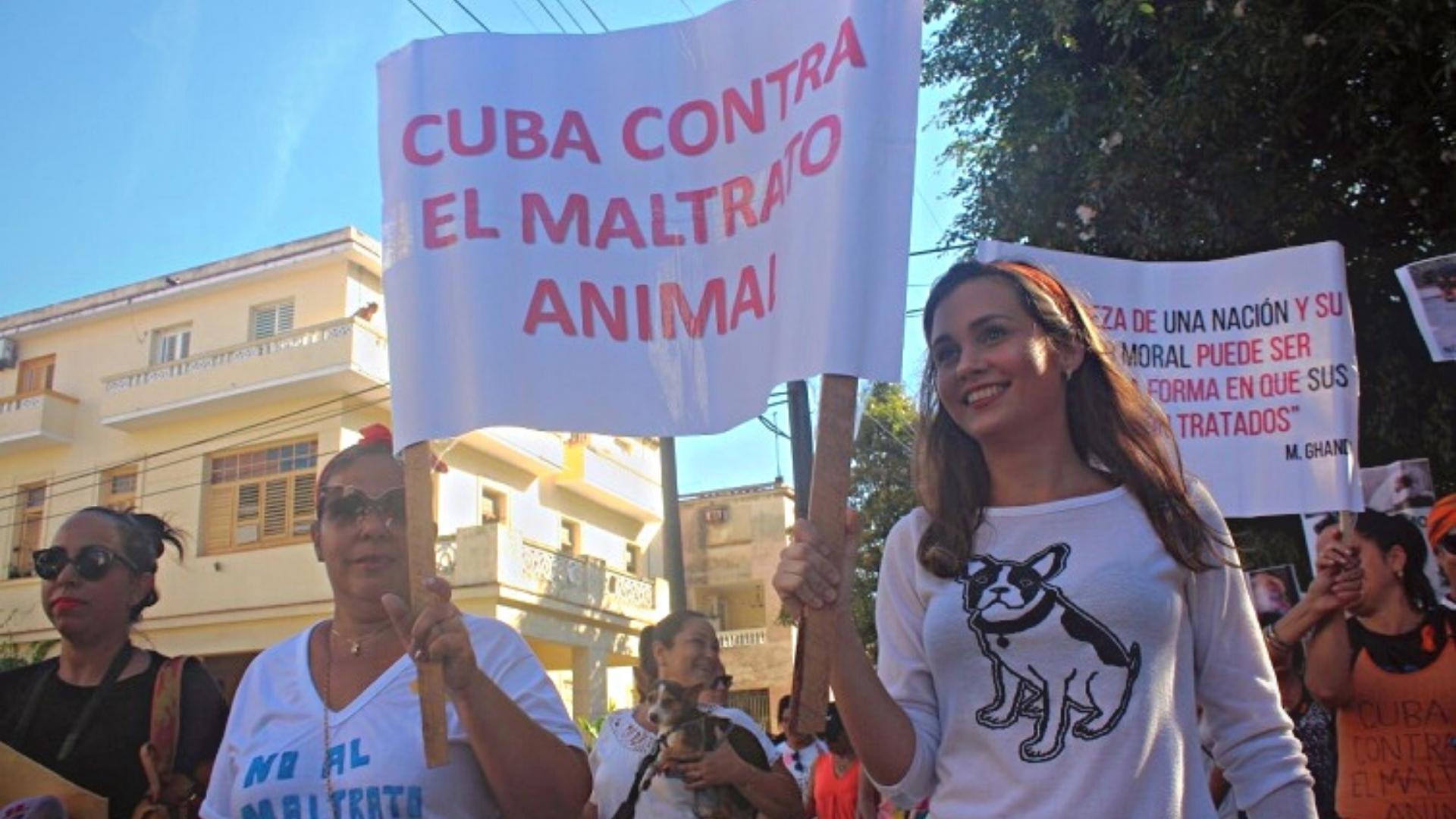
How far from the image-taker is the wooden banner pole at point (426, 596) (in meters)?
2.45

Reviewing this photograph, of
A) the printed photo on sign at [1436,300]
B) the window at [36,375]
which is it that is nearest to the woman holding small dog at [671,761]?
the printed photo on sign at [1436,300]

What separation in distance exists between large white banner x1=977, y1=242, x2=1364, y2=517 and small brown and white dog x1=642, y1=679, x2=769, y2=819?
2.04m

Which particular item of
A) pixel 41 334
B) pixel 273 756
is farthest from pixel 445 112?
pixel 41 334

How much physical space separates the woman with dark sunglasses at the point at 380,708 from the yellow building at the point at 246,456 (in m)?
19.6

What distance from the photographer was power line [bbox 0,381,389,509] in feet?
76.9

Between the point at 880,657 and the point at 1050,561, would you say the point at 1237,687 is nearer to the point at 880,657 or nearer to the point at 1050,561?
the point at 1050,561

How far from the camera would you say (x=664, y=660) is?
5430mm

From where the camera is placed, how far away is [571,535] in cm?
3028

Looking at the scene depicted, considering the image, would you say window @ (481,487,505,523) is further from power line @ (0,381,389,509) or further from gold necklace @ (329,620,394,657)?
gold necklace @ (329,620,394,657)

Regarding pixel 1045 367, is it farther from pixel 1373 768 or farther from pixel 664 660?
pixel 664 660

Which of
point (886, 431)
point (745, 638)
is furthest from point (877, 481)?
point (745, 638)

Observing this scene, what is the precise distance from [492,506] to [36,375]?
9.66m

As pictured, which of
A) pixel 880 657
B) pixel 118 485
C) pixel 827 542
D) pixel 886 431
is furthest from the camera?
pixel 118 485

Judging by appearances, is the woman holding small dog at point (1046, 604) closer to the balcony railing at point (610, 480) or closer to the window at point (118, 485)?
the window at point (118, 485)
